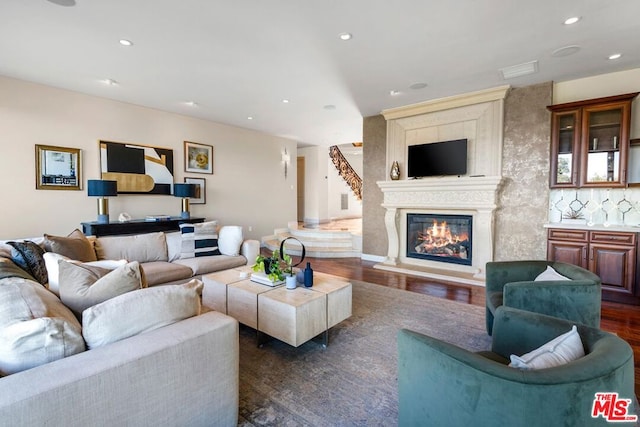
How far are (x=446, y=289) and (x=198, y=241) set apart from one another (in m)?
3.56

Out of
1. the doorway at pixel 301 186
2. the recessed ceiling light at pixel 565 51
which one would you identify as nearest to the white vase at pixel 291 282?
the recessed ceiling light at pixel 565 51

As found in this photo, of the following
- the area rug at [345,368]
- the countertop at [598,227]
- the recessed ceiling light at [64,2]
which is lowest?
the area rug at [345,368]

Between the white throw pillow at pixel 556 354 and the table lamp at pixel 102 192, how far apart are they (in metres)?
5.19

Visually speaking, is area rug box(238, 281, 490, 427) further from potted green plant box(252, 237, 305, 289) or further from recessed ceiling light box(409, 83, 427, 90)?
recessed ceiling light box(409, 83, 427, 90)

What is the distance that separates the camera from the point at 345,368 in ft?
7.38

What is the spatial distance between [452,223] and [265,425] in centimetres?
440

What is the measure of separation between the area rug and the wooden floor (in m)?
0.54

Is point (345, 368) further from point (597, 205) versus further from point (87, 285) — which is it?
point (597, 205)

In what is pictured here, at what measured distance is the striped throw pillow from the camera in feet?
13.2

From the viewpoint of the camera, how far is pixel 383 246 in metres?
5.91

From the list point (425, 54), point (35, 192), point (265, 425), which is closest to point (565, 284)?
point (265, 425)

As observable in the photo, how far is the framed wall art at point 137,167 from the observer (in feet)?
16.0

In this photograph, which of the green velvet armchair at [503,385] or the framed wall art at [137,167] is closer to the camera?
the green velvet armchair at [503,385]

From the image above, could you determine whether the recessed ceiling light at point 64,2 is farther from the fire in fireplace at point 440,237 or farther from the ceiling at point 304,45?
the fire in fireplace at point 440,237
